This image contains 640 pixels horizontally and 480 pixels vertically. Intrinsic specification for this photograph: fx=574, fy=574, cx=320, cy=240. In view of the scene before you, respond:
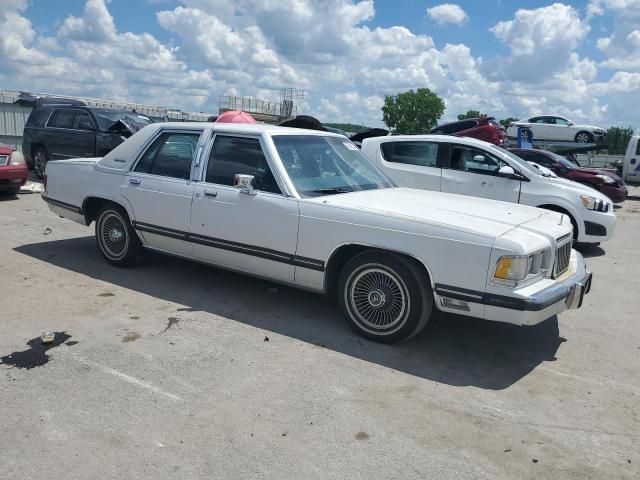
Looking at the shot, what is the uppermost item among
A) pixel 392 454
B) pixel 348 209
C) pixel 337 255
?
pixel 348 209

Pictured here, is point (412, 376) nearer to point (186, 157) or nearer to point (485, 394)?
point (485, 394)

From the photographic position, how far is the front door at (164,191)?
5570 mm

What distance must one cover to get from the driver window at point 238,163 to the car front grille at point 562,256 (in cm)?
238

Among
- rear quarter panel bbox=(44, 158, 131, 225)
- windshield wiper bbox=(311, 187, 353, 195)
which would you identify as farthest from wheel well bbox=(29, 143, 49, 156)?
windshield wiper bbox=(311, 187, 353, 195)

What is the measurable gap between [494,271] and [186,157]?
3.23 m

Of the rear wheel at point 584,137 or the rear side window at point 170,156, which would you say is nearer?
the rear side window at point 170,156

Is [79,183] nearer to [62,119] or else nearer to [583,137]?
[62,119]

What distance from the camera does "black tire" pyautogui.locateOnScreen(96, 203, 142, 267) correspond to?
6.17 meters

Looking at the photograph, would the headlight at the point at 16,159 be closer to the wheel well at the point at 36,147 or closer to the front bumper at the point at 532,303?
the wheel well at the point at 36,147

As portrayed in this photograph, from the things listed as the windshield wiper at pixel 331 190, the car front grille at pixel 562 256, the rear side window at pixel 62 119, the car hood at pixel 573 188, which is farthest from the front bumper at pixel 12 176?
the car front grille at pixel 562 256

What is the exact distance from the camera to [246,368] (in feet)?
13.3

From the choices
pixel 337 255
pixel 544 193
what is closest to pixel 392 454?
pixel 337 255

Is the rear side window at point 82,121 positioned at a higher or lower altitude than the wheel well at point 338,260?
higher

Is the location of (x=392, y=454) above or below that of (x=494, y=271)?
below
